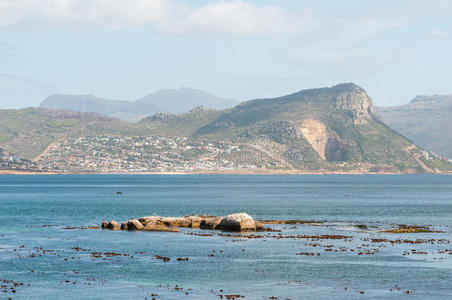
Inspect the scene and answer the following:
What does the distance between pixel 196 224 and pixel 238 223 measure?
9629 millimetres

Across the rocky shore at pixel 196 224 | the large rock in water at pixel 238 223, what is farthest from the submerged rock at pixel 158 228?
the large rock in water at pixel 238 223

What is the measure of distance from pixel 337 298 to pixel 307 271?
1197 centimetres

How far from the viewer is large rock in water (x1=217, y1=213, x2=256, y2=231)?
100 meters

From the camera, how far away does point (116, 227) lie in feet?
334

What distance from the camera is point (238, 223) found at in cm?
10019

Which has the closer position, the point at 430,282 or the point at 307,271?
the point at 430,282

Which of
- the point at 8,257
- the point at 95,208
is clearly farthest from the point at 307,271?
the point at 95,208

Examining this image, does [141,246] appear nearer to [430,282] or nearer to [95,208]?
[430,282]

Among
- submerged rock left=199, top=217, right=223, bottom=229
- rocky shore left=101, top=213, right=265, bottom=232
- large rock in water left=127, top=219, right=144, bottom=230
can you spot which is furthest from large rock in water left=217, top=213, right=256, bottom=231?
large rock in water left=127, top=219, right=144, bottom=230

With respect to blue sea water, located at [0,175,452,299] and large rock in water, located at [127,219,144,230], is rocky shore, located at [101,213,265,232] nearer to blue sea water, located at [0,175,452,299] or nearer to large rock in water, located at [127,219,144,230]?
large rock in water, located at [127,219,144,230]

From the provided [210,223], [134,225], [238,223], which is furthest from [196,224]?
[134,225]

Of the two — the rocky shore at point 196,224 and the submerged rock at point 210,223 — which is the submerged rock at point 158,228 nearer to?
the rocky shore at point 196,224

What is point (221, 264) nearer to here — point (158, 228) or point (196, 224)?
point (158, 228)

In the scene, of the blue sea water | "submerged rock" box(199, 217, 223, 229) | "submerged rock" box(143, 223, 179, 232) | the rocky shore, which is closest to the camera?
the blue sea water
